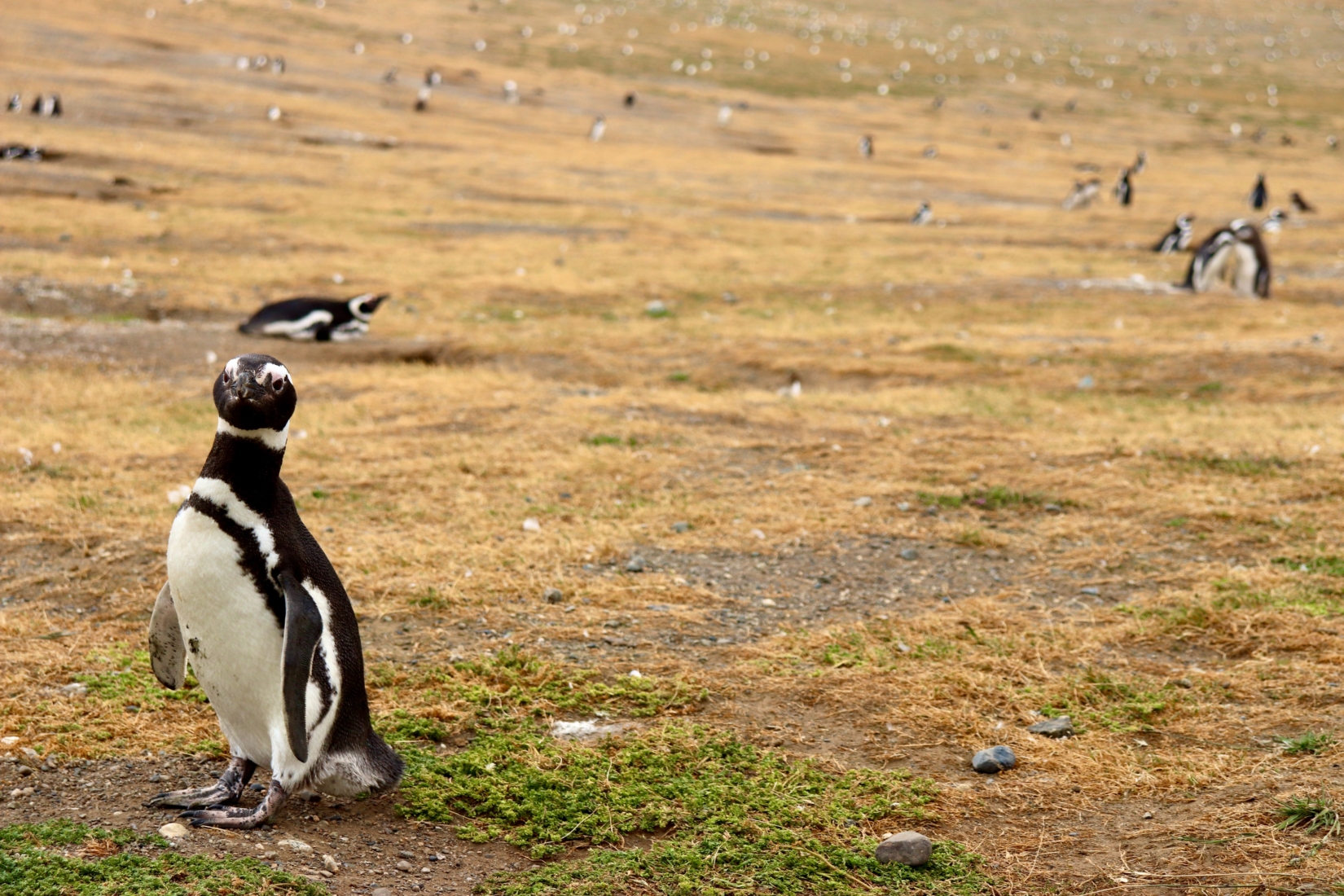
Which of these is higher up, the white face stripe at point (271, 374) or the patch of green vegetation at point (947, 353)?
the white face stripe at point (271, 374)

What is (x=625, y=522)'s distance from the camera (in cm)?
750

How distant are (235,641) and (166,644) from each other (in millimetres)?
538

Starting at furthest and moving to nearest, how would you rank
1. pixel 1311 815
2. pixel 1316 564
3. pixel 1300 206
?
pixel 1300 206 → pixel 1316 564 → pixel 1311 815

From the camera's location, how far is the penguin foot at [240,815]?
149 inches

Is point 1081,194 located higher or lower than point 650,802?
higher

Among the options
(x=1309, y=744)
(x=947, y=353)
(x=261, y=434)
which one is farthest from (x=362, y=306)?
(x=1309, y=744)

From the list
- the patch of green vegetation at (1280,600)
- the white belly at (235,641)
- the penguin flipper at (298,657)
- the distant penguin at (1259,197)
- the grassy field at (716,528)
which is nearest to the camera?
the penguin flipper at (298,657)

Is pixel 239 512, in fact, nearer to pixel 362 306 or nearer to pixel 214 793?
pixel 214 793

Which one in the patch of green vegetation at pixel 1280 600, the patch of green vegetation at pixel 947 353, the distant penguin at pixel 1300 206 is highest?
the distant penguin at pixel 1300 206

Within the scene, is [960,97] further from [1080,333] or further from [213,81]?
[1080,333]

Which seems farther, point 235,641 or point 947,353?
point 947,353

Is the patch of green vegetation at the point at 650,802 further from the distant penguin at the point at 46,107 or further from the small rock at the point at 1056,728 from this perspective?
the distant penguin at the point at 46,107

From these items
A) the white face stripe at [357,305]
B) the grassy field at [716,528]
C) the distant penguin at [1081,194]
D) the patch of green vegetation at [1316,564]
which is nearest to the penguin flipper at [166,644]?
the grassy field at [716,528]

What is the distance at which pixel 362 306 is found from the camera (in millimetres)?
13031
